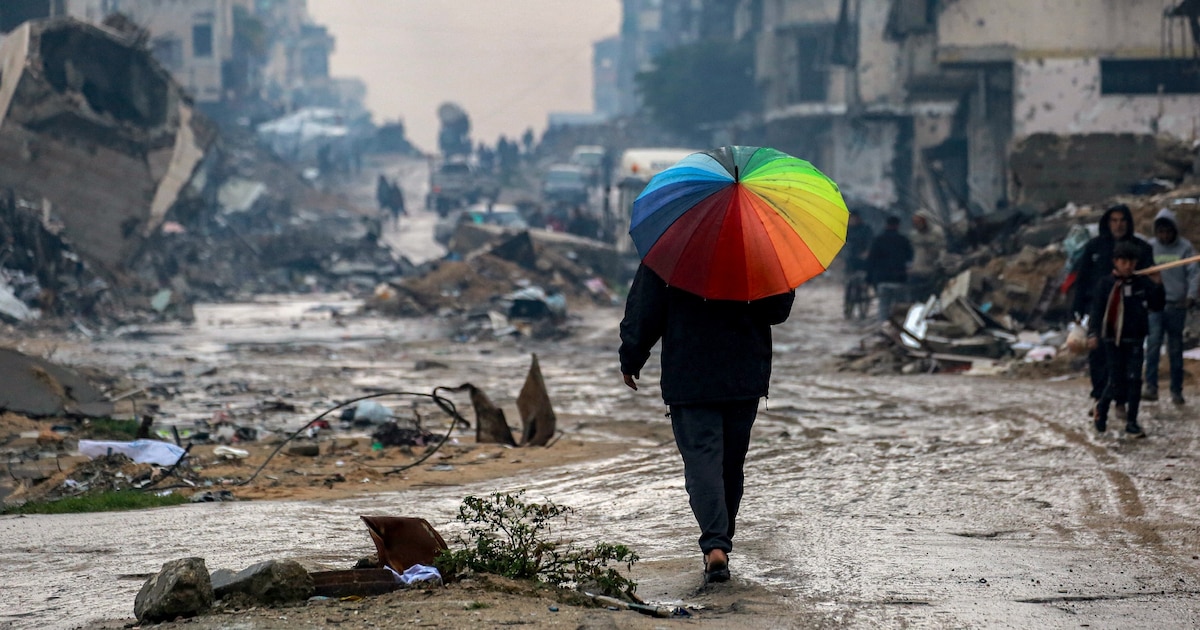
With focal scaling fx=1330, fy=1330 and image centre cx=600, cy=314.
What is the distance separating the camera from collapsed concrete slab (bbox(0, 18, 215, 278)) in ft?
77.9

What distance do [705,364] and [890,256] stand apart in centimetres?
1510

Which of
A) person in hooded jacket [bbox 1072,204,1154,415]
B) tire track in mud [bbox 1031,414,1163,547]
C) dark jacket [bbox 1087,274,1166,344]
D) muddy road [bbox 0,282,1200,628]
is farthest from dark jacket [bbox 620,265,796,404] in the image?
person in hooded jacket [bbox 1072,204,1154,415]

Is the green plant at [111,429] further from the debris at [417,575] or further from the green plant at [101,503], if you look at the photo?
the debris at [417,575]

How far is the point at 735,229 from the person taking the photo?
15.9ft

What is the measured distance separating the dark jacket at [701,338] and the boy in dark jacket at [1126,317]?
186 inches

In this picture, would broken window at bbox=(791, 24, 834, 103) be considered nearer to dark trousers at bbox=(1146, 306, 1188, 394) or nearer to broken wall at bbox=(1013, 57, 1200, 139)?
broken wall at bbox=(1013, 57, 1200, 139)

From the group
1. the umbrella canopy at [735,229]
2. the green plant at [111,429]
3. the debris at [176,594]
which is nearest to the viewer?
the debris at [176,594]

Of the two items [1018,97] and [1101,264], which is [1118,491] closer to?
[1101,264]

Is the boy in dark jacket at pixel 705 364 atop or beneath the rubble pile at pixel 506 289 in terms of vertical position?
atop

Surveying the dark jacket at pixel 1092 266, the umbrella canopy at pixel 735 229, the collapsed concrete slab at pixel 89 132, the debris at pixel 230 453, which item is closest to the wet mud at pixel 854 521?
the dark jacket at pixel 1092 266

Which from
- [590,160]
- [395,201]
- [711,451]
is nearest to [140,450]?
[711,451]

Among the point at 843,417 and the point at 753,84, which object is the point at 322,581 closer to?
the point at 843,417

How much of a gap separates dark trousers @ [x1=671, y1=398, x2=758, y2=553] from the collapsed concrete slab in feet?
70.6

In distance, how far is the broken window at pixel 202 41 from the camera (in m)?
68.2
